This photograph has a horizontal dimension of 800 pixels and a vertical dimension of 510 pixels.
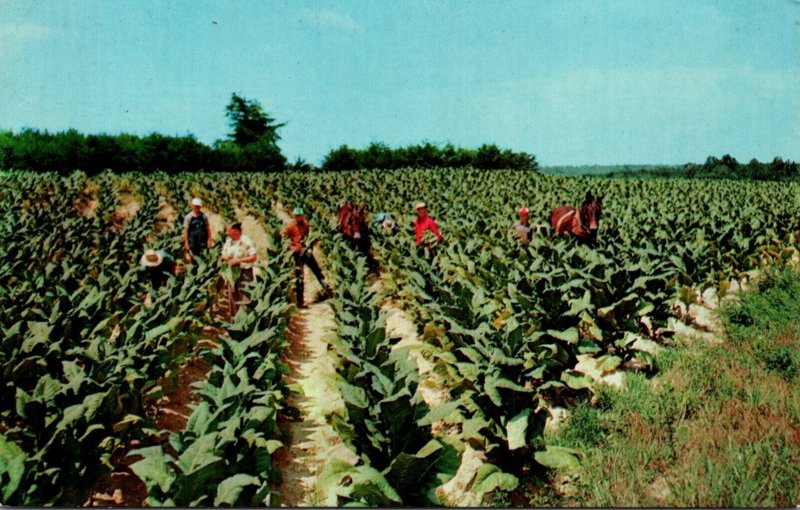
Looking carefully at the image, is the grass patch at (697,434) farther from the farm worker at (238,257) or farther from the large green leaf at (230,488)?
the farm worker at (238,257)

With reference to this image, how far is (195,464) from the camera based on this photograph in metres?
2.97

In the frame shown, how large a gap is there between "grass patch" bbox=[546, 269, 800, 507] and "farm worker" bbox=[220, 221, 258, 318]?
5.22 meters

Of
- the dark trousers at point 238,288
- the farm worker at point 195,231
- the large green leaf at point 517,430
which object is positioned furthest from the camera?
the farm worker at point 195,231

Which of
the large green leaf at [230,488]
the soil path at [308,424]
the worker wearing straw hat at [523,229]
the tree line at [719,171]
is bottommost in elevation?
the soil path at [308,424]

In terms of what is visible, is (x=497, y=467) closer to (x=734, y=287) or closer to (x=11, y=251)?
(x=734, y=287)

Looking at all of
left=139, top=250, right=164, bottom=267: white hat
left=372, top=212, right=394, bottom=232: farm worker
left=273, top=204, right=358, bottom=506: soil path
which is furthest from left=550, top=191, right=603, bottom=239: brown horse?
left=139, top=250, right=164, bottom=267: white hat

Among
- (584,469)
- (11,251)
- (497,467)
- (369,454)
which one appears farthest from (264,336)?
(11,251)

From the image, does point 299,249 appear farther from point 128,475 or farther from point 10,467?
point 10,467

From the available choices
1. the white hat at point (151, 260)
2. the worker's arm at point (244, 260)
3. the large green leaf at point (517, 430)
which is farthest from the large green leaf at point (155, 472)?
the white hat at point (151, 260)

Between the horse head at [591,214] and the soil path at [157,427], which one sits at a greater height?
the horse head at [591,214]

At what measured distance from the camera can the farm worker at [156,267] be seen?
8.18 m

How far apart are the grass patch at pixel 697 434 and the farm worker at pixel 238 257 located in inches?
206

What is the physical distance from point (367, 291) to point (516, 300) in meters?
2.29

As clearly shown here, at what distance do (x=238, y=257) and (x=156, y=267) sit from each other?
147 cm
